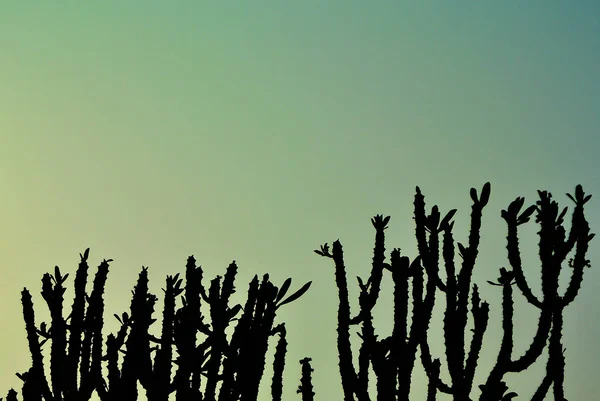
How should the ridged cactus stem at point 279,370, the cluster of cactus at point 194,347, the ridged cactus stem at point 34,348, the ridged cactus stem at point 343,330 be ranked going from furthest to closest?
the ridged cactus stem at point 279,370 → the ridged cactus stem at point 343,330 → the ridged cactus stem at point 34,348 → the cluster of cactus at point 194,347

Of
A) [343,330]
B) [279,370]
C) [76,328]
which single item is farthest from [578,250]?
[76,328]

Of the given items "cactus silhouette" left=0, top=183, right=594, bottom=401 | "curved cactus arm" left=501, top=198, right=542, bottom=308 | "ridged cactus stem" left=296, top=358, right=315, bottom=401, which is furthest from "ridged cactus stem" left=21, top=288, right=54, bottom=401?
"curved cactus arm" left=501, top=198, right=542, bottom=308

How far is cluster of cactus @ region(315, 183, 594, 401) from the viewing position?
18.5ft

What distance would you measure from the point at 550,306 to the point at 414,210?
152 centimetres

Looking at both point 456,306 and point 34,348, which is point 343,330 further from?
point 34,348

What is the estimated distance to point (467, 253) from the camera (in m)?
6.25

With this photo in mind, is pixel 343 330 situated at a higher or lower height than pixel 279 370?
higher

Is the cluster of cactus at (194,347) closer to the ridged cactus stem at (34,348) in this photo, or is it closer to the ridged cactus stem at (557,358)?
the ridged cactus stem at (34,348)

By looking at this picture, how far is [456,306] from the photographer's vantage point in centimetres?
596

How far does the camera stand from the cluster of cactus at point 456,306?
222 inches

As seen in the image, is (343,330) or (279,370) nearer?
(279,370)

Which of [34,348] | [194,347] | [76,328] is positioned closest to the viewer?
[194,347]

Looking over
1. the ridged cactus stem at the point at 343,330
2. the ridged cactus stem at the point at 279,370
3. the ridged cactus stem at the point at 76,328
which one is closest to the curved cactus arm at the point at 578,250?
the ridged cactus stem at the point at 343,330

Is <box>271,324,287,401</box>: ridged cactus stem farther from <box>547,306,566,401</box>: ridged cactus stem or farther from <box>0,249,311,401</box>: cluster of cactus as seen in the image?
<box>547,306,566,401</box>: ridged cactus stem
